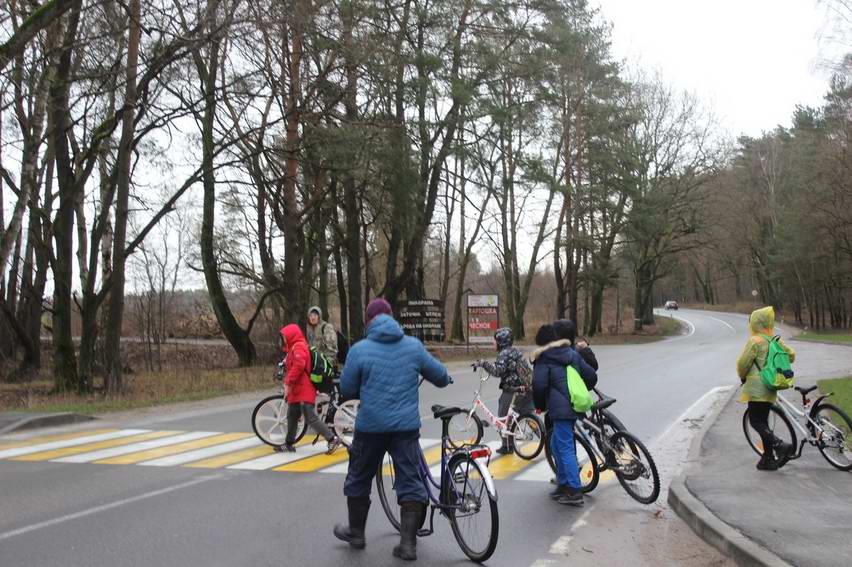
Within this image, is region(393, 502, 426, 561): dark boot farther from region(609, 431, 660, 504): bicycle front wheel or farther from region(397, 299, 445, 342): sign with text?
region(397, 299, 445, 342): sign with text

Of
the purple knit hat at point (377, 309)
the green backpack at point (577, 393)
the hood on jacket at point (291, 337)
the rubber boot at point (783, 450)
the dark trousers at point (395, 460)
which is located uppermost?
the purple knit hat at point (377, 309)

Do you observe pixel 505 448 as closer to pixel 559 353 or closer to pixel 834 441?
pixel 559 353

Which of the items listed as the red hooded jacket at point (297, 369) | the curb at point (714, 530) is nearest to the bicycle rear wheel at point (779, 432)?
the curb at point (714, 530)

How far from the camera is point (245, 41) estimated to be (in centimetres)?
1585

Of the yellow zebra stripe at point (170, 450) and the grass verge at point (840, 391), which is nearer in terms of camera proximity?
the yellow zebra stripe at point (170, 450)

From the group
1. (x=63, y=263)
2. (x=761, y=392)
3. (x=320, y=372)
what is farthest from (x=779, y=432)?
(x=63, y=263)

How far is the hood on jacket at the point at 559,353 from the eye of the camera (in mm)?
7383

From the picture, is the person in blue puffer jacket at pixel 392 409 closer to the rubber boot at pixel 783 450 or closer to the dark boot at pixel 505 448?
the rubber boot at pixel 783 450

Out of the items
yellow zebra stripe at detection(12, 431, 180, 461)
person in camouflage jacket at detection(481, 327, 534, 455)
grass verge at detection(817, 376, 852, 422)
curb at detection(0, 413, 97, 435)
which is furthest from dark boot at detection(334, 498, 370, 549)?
grass verge at detection(817, 376, 852, 422)

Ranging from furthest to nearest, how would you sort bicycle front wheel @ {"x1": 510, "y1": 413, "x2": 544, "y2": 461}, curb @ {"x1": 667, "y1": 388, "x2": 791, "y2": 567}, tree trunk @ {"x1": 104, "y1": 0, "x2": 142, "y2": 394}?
tree trunk @ {"x1": 104, "y1": 0, "x2": 142, "y2": 394} < bicycle front wheel @ {"x1": 510, "y1": 413, "x2": 544, "y2": 461} < curb @ {"x1": 667, "y1": 388, "x2": 791, "y2": 567}

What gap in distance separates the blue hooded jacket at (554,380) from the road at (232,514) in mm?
927

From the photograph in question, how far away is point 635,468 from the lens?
7418 millimetres

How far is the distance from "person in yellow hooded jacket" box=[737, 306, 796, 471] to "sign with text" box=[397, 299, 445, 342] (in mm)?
26711

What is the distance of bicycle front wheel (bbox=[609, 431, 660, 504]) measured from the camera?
7297 mm
